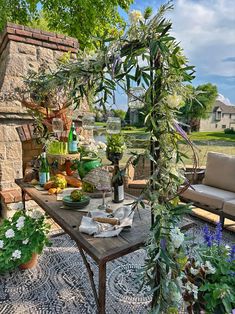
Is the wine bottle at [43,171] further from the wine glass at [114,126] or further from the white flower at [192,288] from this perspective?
the white flower at [192,288]

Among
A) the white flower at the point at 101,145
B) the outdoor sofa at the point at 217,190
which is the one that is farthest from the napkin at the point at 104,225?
the outdoor sofa at the point at 217,190

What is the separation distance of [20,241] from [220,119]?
103 ft

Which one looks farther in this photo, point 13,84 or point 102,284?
point 13,84

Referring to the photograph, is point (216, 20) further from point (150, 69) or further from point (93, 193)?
point (93, 193)

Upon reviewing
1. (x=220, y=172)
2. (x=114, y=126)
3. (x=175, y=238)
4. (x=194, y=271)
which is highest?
(x=114, y=126)

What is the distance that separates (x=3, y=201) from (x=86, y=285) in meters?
1.68

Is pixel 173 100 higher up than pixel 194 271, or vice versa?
pixel 173 100

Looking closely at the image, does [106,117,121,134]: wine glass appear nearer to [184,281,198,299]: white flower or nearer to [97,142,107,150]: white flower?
[97,142,107,150]: white flower

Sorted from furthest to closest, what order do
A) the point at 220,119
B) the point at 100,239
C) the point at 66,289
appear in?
the point at 220,119, the point at 66,289, the point at 100,239

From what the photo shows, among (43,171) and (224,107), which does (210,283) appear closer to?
(43,171)


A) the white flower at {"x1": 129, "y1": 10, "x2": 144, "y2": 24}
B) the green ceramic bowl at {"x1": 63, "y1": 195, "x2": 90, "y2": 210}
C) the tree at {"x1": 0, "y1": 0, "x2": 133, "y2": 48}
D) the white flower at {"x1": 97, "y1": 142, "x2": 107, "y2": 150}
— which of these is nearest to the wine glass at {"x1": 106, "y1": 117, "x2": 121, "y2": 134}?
the white flower at {"x1": 97, "y1": 142, "x2": 107, "y2": 150}

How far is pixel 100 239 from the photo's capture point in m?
1.33

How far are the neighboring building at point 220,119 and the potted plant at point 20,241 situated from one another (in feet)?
89.6

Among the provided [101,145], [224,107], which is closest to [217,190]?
[101,145]
